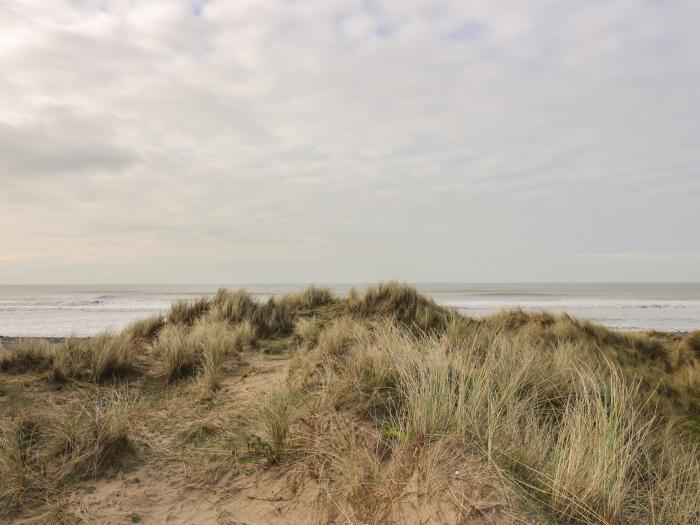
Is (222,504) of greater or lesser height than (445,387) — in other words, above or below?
below

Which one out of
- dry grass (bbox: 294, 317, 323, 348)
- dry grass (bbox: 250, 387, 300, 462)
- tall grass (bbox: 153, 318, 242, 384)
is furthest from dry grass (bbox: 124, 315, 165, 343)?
dry grass (bbox: 250, 387, 300, 462)

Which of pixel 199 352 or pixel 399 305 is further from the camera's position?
pixel 399 305

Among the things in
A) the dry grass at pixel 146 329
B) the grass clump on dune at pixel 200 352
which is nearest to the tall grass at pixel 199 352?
the grass clump on dune at pixel 200 352

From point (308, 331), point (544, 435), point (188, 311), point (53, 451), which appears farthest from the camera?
point (188, 311)

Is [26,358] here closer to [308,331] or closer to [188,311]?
[188,311]

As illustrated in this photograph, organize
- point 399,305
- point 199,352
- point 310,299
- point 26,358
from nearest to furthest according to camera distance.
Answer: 1. point 26,358
2. point 199,352
3. point 399,305
4. point 310,299

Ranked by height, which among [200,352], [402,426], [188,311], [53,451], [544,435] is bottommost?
[53,451]

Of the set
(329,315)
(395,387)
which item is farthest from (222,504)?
(329,315)

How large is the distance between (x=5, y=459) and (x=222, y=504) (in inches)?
73.8

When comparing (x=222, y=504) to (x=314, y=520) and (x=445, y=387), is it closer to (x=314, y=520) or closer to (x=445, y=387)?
(x=314, y=520)

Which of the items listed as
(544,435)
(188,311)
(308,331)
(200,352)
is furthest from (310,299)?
(544,435)

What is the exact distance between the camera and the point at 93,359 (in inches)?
267

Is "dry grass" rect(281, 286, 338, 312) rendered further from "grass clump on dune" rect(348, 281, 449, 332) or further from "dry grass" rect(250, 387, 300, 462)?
"dry grass" rect(250, 387, 300, 462)

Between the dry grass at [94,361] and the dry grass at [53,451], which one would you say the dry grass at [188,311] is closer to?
the dry grass at [94,361]
